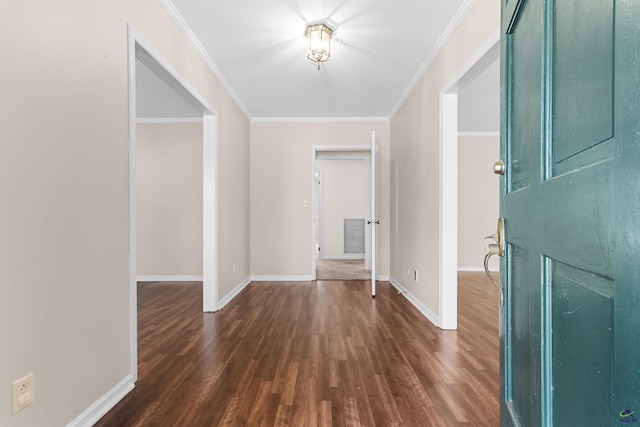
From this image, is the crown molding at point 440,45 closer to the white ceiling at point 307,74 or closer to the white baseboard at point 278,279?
the white ceiling at point 307,74

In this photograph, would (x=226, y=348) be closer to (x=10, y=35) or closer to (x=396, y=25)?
(x=10, y=35)

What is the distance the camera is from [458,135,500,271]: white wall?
587 centimetres

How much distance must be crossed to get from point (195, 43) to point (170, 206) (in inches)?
111

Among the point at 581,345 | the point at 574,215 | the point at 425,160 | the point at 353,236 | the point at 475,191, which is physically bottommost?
the point at 353,236

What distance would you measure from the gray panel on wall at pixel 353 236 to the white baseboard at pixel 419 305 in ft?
10.9

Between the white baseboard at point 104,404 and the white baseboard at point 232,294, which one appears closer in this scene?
the white baseboard at point 104,404

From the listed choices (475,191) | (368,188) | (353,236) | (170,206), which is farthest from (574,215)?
(353,236)

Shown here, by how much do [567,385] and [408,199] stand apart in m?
3.46

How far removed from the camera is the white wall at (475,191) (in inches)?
231

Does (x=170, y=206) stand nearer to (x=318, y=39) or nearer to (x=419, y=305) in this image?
(x=318, y=39)

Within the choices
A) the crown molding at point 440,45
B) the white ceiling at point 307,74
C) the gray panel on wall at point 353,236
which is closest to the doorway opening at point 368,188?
the white ceiling at point 307,74

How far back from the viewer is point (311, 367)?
210cm

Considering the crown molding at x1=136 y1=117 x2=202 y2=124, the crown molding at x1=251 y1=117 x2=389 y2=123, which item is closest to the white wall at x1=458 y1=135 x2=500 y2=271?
the crown molding at x1=251 y1=117 x2=389 y2=123

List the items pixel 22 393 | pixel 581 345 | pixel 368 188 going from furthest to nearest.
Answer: pixel 368 188
pixel 22 393
pixel 581 345
